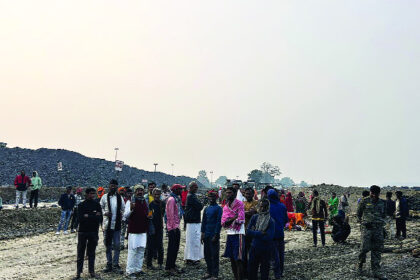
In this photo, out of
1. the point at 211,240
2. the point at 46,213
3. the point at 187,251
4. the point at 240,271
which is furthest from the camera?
the point at 46,213

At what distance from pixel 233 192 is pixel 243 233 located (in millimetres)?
980

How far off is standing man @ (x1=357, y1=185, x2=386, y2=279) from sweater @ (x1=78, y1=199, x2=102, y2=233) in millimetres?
7070

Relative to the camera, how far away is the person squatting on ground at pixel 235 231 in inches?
334

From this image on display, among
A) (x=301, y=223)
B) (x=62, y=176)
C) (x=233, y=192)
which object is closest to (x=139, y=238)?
(x=233, y=192)

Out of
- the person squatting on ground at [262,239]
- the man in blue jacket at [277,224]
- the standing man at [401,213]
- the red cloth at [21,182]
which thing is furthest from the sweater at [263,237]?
the red cloth at [21,182]

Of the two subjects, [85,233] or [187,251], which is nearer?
[85,233]

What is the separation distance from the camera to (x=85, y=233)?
9.62 metres

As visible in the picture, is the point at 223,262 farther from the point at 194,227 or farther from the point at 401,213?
the point at 401,213

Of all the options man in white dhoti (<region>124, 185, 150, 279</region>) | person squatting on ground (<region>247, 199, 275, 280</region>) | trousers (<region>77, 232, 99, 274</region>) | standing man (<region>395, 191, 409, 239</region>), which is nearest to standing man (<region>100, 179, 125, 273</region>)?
man in white dhoti (<region>124, 185, 150, 279</region>)

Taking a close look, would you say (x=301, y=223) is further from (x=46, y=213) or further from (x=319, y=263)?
(x=46, y=213)

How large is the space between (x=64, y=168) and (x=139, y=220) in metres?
73.7

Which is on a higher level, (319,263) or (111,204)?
(111,204)

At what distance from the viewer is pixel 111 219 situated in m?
10.1

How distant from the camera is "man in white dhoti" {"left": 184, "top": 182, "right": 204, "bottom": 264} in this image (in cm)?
1033
